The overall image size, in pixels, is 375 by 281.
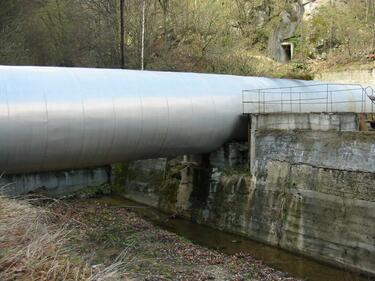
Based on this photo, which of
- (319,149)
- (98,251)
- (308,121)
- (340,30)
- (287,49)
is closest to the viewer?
(98,251)

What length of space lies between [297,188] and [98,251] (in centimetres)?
636

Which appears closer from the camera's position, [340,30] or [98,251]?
[98,251]

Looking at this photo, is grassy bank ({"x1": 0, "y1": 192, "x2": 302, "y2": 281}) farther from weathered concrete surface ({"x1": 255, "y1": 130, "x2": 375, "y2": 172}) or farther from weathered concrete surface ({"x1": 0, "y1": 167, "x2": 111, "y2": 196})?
weathered concrete surface ({"x1": 255, "y1": 130, "x2": 375, "y2": 172})

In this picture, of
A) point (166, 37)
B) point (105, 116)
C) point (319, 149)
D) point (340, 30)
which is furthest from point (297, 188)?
point (340, 30)

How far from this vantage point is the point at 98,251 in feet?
36.9

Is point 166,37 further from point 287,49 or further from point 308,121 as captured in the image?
point 308,121

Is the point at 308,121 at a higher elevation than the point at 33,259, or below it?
higher

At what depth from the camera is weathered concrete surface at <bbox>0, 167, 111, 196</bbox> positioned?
1792 centimetres

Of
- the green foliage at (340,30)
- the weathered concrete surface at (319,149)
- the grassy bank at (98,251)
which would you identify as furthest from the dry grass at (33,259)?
the green foliage at (340,30)

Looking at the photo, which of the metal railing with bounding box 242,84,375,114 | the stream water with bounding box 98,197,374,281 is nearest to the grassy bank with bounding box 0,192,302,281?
the stream water with bounding box 98,197,374,281

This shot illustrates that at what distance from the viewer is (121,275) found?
5387mm

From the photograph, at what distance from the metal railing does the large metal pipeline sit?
99 centimetres

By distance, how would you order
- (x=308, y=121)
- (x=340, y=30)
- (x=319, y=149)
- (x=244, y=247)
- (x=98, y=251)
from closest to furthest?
(x=98, y=251)
(x=319, y=149)
(x=244, y=247)
(x=308, y=121)
(x=340, y=30)

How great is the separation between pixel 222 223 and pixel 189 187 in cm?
237
